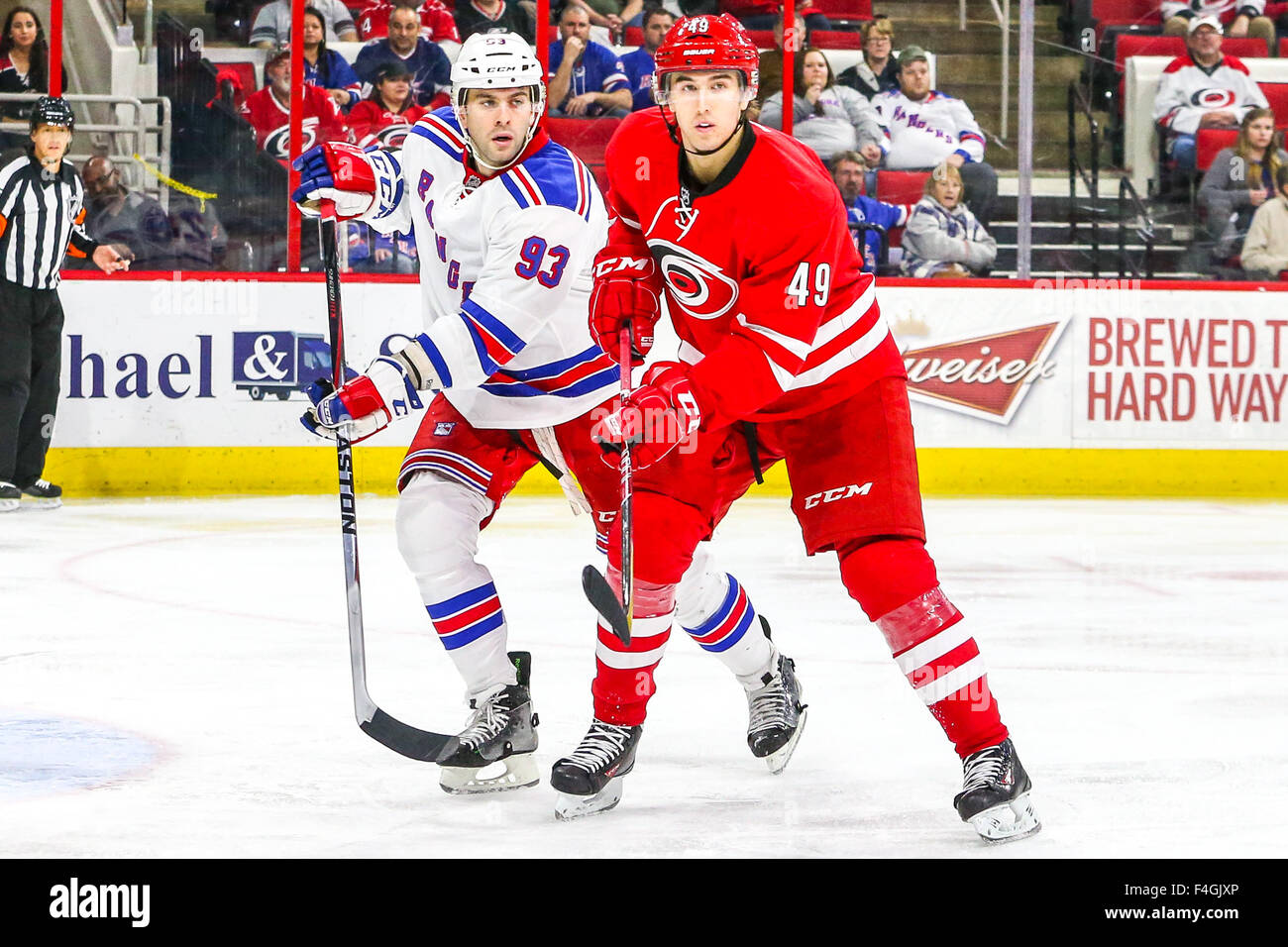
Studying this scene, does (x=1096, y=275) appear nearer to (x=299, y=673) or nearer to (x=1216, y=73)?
(x=1216, y=73)

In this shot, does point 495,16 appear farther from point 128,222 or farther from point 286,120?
point 128,222

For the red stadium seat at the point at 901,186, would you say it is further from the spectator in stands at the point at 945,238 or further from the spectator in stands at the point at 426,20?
the spectator in stands at the point at 426,20

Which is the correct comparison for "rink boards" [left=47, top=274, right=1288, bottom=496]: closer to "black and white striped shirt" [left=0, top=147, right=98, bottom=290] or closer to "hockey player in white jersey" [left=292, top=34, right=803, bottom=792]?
"black and white striped shirt" [left=0, top=147, right=98, bottom=290]

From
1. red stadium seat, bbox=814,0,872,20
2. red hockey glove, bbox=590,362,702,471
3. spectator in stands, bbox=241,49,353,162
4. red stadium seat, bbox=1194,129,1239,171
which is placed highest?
red stadium seat, bbox=814,0,872,20

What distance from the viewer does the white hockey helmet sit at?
8.43 ft

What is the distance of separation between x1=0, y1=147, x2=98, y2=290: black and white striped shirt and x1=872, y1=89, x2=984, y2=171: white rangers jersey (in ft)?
11.3

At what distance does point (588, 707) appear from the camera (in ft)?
10.4

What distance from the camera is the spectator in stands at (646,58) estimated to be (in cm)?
748

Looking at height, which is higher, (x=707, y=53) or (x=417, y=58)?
(x=417, y=58)

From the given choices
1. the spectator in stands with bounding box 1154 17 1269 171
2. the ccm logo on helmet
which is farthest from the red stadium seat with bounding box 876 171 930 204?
the ccm logo on helmet

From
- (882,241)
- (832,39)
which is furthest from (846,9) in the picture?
(882,241)

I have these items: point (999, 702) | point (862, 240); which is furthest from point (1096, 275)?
point (999, 702)

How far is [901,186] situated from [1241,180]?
153 cm

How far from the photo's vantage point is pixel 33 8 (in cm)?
689
